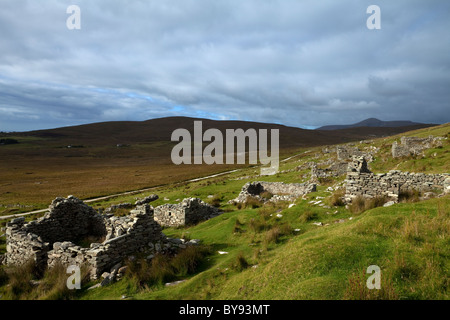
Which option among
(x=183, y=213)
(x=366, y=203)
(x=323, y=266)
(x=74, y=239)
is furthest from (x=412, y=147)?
(x=74, y=239)

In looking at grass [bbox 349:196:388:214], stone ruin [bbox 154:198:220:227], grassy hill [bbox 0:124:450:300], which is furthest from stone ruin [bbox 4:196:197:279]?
grass [bbox 349:196:388:214]

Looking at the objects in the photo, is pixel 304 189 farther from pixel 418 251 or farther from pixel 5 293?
pixel 5 293

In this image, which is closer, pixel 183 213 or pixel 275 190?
pixel 183 213

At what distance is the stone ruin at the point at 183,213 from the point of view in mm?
18141

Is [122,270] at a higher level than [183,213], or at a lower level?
higher

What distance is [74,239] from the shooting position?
15.5 meters

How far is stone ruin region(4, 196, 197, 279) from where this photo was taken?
382 inches

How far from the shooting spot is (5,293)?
902 cm

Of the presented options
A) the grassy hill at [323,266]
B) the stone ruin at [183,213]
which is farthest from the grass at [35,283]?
the stone ruin at [183,213]

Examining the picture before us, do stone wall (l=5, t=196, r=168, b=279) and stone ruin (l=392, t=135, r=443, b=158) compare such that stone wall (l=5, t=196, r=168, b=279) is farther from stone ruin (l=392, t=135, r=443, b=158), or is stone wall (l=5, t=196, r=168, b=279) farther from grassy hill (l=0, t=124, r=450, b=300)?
stone ruin (l=392, t=135, r=443, b=158)

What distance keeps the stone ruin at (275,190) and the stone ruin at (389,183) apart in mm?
7233

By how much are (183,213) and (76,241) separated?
719 centimetres

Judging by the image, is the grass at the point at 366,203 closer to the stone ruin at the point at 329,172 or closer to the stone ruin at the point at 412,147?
the stone ruin at the point at 329,172

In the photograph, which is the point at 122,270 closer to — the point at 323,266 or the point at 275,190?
the point at 323,266
